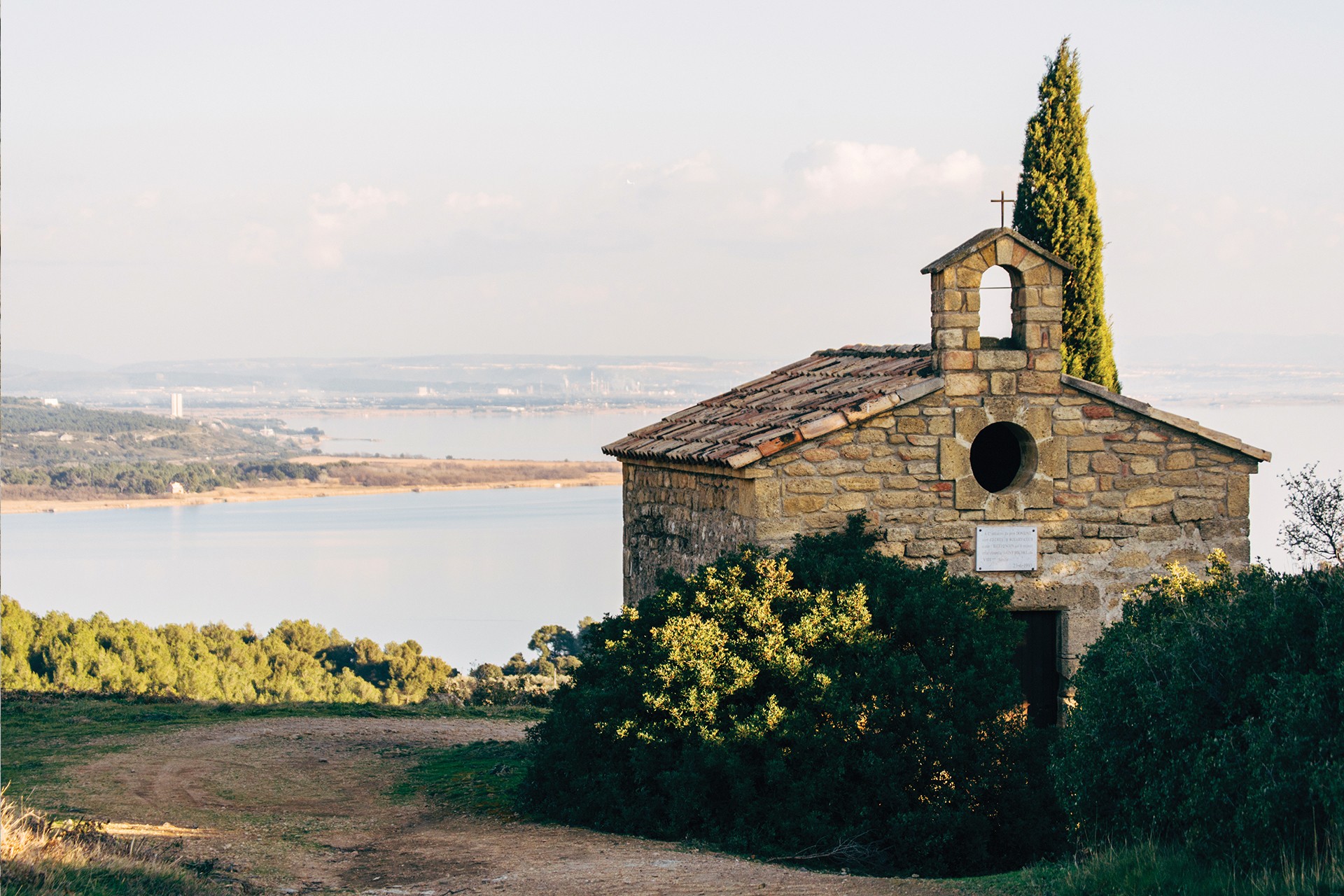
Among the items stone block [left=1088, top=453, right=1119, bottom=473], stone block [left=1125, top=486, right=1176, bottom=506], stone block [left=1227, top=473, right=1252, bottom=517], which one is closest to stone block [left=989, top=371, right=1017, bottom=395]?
stone block [left=1088, top=453, right=1119, bottom=473]

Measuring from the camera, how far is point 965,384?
35.5ft

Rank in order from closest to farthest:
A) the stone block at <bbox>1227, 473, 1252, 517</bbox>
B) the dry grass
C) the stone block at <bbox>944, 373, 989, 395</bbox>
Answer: the dry grass < the stone block at <bbox>944, 373, 989, 395</bbox> < the stone block at <bbox>1227, 473, 1252, 517</bbox>

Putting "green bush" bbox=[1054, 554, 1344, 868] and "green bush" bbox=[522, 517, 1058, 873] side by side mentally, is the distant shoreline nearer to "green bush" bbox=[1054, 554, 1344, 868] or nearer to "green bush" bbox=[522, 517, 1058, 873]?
"green bush" bbox=[522, 517, 1058, 873]

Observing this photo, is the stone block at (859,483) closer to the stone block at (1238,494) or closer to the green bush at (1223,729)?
the green bush at (1223,729)

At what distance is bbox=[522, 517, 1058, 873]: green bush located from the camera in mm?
8695

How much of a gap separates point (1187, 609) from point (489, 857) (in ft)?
15.5

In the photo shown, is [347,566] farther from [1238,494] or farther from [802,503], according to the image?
[1238,494]

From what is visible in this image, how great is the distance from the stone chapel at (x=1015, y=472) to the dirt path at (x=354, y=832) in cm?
327

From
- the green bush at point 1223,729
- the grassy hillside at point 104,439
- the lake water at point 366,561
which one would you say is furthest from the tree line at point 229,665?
the grassy hillside at point 104,439

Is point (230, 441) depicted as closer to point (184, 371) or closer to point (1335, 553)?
point (184, 371)

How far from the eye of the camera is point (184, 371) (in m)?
145

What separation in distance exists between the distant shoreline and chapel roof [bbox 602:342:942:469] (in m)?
54.3

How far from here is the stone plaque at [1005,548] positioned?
10.8 metres

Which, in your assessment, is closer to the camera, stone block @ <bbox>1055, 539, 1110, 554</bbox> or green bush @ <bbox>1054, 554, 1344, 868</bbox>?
green bush @ <bbox>1054, 554, 1344, 868</bbox>
